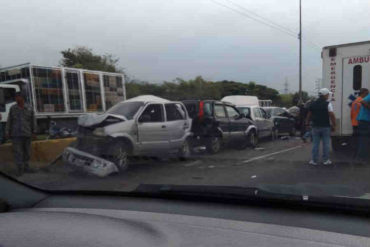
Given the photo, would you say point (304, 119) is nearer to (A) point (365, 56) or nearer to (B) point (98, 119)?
(A) point (365, 56)

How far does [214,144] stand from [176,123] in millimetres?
577

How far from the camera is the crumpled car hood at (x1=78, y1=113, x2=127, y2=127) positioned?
5.03 metres

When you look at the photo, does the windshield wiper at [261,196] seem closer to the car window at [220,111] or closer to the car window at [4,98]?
the car window at [220,111]

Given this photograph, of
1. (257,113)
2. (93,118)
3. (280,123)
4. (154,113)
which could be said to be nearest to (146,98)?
(154,113)

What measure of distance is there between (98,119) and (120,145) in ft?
1.50

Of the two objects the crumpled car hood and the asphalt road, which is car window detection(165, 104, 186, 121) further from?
the asphalt road

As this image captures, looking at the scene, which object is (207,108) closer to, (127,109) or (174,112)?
(174,112)

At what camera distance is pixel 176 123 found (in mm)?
5375

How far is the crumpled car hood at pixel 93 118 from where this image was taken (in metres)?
5.03

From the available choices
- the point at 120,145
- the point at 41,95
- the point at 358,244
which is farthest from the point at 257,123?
the point at 358,244

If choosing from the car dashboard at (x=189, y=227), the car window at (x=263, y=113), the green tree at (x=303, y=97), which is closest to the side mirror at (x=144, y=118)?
the green tree at (x=303, y=97)

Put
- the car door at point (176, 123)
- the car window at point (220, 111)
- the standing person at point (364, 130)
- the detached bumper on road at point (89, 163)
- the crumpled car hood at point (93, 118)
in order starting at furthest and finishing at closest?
1. the car window at point (220, 111)
2. the car door at point (176, 123)
3. the crumpled car hood at point (93, 118)
4. the standing person at point (364, 130)
5. the detached bumper on road at point (89, 163)

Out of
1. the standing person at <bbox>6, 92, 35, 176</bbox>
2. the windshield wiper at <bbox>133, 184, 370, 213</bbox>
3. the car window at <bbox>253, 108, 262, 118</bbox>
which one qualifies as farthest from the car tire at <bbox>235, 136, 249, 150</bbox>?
the standing person at <bbox>6, 92, 35, 176</bbox>

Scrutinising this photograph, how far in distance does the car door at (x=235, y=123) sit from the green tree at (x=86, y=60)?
225 centimetres
